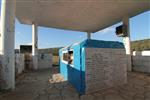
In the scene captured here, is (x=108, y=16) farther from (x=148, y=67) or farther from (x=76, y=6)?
(x=148, y=67)

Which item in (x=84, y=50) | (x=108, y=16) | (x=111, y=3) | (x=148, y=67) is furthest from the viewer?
(x=108, y=16)

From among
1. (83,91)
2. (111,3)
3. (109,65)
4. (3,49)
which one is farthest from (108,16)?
(3,49)

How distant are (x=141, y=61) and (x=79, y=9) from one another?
491 centimetres

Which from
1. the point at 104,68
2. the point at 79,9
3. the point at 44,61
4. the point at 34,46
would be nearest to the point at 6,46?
the point at 104,68

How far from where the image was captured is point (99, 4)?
7152 millimetres

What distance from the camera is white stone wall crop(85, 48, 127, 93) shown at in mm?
4480

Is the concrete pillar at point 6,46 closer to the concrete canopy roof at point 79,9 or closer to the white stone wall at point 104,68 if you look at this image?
the concrete canopy roof at point 79,9

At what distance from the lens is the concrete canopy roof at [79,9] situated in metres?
6.92

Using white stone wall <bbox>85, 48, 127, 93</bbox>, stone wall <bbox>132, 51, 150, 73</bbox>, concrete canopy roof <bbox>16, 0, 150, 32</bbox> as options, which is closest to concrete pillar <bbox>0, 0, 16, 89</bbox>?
concrete canopy roof <bbox>16, 0, 150, 32</bbox>

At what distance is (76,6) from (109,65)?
3908 millimetres

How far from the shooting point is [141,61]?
8.57 meters

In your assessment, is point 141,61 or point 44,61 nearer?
point 141,61

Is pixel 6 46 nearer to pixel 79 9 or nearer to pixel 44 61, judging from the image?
pixel 79 9

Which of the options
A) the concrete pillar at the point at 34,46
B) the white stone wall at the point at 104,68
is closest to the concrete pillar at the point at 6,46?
the white stone wall at the point at 104,68
